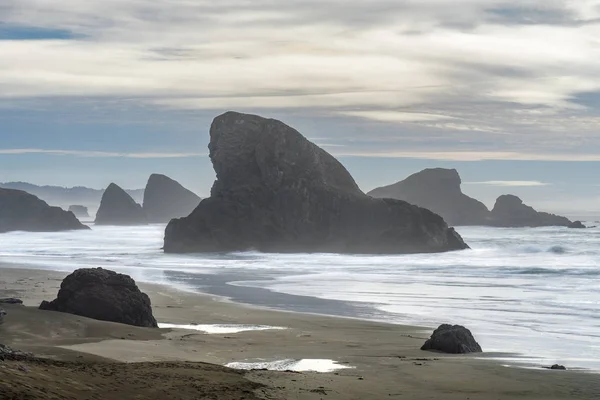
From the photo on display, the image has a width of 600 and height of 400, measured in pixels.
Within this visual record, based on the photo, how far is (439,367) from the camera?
14.6m

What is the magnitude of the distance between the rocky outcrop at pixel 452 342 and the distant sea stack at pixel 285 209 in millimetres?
67629

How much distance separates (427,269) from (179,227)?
41.2 m

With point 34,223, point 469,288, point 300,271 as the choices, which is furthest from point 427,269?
point 34,223

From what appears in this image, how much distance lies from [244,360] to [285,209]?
260ft

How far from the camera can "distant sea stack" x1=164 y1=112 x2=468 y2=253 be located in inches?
3455

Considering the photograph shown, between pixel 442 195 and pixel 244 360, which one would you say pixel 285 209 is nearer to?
pixel 244 360

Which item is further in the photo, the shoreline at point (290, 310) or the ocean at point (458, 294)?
the ocean at point (458, 294)

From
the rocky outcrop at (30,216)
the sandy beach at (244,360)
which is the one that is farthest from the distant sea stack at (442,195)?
the sandy beach at (244,360)

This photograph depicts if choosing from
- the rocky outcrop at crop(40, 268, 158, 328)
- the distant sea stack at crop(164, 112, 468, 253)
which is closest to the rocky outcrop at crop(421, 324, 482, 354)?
the rocky outcrop at crop(40, 268, 158, 328)

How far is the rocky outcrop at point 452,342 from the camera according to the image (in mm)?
17109

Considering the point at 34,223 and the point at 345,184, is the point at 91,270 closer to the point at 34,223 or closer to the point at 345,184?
the point at 345,184

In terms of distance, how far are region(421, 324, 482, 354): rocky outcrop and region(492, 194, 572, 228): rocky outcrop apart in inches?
5828

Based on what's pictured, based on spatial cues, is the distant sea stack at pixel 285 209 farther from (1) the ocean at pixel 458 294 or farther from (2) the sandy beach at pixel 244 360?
(2) the sandy beach at pixel 244 360

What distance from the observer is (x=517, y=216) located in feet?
559
